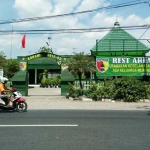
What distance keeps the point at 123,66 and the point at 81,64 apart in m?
3.45

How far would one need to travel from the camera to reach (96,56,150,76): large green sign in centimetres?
2227

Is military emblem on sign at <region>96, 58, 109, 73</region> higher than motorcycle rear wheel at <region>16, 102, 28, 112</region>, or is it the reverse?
military emblem on sign at <region>96, 58, 109, 73</region>

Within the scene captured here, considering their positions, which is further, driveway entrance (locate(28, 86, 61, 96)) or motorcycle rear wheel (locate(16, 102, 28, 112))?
driveway entrance (locate(28, 86, 61, 96))

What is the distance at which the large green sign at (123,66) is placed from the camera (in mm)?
22266

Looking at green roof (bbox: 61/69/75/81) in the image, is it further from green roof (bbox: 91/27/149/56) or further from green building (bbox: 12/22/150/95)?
green roof (bbox: 91/27/149/56)

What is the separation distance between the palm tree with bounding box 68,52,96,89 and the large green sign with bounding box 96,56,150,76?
0.59m

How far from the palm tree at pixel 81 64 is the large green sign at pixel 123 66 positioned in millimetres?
588

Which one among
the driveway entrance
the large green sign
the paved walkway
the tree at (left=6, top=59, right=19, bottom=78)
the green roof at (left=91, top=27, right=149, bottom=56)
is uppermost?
the green roof at (left=91, top=27, right=149, bottom=56)

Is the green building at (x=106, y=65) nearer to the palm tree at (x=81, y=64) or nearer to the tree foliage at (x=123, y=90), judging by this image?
the palm tree at (x=81, y=64)
